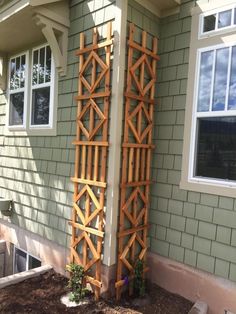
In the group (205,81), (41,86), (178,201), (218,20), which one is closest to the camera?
(218,20)

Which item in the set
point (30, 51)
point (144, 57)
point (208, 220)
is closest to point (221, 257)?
point (208, 220)

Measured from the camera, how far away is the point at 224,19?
3.06 m

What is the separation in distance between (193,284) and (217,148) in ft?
4.98

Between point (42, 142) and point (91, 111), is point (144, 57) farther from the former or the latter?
point (42, 142)

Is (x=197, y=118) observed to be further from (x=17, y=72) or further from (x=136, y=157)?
(x=17, y=72)

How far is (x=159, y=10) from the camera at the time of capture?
3.54 meters

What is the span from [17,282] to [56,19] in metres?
3.31

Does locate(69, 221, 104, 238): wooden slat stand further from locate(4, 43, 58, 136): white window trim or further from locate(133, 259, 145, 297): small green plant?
locate(4, 43, 58, 136): white window trim

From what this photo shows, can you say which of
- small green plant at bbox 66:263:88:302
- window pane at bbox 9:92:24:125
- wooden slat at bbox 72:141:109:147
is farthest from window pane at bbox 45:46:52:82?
small green plant at bbox 66:263:88:302

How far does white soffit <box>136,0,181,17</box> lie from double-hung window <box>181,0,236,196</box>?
0.29 m

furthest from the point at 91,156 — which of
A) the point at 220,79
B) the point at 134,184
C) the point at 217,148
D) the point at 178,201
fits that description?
the point at 220,79

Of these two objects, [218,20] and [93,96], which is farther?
[93,96]

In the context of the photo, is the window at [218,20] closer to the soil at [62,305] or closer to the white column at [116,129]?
the white column at [116,129]

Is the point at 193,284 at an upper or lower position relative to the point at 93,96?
lower
